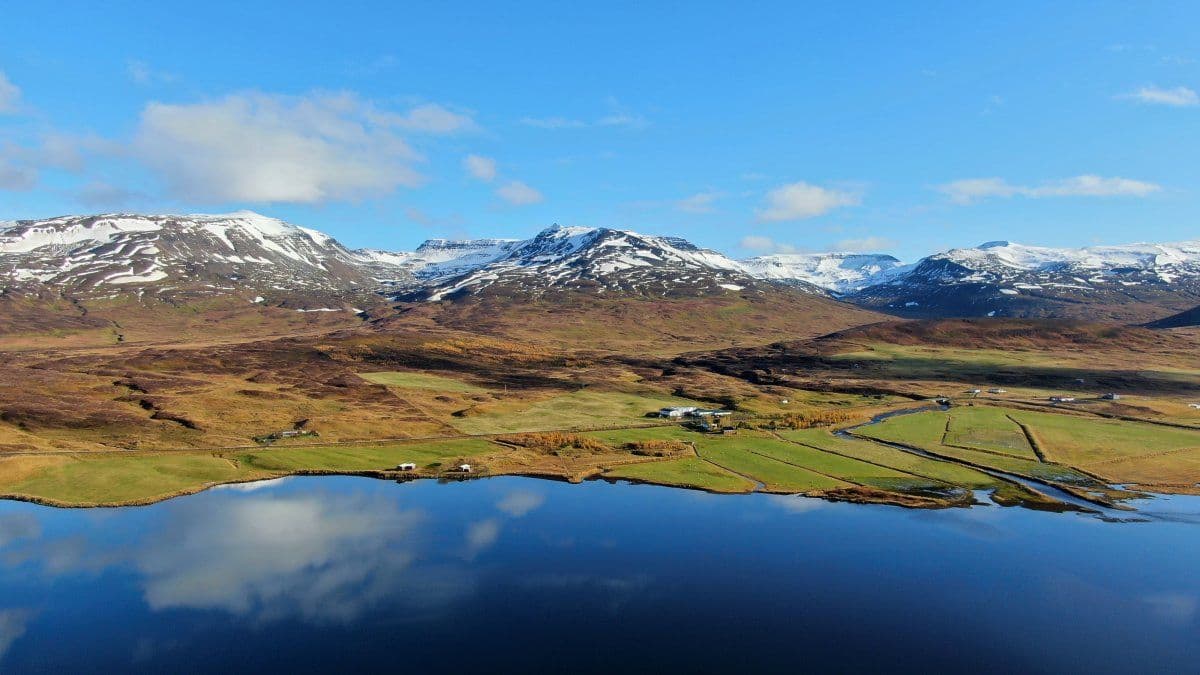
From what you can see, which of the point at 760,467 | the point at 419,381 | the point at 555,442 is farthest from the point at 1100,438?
the point at 419,381

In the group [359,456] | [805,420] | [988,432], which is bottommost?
[359,456]

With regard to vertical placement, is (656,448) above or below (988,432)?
below

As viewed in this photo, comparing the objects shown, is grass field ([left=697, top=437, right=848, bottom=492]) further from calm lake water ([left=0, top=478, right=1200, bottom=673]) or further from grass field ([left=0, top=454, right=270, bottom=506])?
grass field ([left=0, top=454, right=270, bottom=506])

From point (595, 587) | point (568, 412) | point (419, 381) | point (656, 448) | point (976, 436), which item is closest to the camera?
point (595, 587)

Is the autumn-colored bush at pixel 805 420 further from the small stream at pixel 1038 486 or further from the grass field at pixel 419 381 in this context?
the grass field at pixel 419 381

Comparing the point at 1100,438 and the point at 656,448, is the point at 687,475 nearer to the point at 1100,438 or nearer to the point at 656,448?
the point at 656,448

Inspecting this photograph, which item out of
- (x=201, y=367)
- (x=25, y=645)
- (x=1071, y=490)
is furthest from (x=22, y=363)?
(x=1071, y=490)

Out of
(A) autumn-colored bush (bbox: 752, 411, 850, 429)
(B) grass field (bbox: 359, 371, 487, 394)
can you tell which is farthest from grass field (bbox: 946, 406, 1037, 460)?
(B) grass field (bbox: 359, 371, 487, 394)

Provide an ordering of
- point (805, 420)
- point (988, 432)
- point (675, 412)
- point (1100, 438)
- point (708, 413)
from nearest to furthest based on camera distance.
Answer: point (1100, 438) < point (988, 432) < point (805, 420) < point (675, 412) < point (708, 413)
